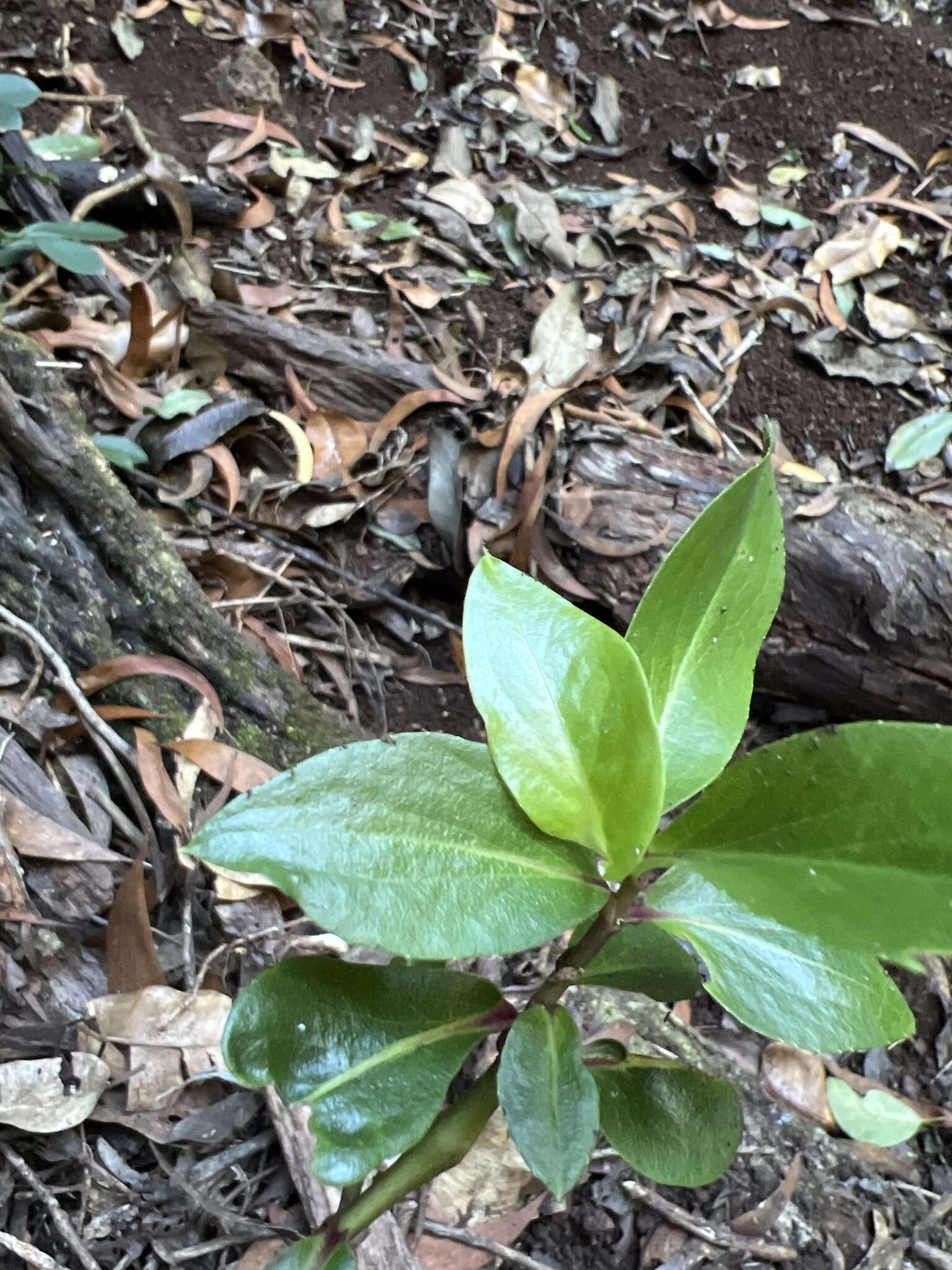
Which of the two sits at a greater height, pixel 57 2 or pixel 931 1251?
pixel 57 2

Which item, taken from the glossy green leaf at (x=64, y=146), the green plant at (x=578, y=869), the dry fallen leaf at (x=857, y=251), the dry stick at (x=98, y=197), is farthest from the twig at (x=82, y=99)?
the green plant at (x=578, y=869)

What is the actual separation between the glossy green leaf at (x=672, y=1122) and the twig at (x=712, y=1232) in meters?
0.24

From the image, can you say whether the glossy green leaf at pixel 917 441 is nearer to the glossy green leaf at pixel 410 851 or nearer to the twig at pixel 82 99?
the glossy green leaf at pixel 410 851

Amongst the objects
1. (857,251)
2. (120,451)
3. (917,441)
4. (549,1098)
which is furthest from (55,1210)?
(857,251)

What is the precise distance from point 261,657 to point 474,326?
109 cm

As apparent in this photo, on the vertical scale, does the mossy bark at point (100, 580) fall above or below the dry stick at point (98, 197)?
below

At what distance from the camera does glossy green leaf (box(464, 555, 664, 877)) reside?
565 mm

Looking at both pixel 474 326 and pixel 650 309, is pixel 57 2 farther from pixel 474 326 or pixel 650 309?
pixel 650 309

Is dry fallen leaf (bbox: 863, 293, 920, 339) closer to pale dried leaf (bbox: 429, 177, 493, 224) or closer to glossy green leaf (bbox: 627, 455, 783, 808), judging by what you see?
pale dried leaf (bbox: 429, 177, 493, 224)

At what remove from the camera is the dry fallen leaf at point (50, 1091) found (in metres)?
0.72

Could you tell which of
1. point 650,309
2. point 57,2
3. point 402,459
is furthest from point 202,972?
point 57,2

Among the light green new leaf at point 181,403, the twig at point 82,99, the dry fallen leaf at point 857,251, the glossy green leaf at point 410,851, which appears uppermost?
Result: the twig at point 82,99

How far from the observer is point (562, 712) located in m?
0.59

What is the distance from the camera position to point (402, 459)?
1.57 meters
